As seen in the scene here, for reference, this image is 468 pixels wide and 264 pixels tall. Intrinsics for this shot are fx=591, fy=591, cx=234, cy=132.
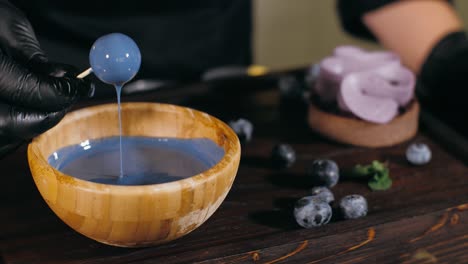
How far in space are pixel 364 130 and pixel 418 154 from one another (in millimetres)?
117

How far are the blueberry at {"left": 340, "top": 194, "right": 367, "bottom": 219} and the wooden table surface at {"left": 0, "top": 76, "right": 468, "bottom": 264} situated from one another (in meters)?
0.01

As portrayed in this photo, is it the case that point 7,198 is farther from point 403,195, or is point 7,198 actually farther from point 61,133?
point 403,195

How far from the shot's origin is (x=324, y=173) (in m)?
0.94

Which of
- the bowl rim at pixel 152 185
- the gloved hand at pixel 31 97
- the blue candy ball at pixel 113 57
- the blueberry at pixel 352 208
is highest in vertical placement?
the blue candy ball at pixel 113 57

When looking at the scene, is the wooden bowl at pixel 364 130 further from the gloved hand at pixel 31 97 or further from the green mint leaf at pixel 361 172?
the gloved hand at pixel 31 97

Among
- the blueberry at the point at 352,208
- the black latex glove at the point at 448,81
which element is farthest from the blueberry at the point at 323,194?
the black latex glove at the point at 448,81

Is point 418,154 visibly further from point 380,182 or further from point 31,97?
point 31,97

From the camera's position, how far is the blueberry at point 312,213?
0.82 metres

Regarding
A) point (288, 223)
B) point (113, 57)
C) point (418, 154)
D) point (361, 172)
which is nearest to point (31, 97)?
point (113, 57)

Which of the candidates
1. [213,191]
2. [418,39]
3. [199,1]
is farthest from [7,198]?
[418,39]

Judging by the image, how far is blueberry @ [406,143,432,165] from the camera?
1038 mm

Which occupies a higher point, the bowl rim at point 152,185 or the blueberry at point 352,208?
the bowl rim at point 152,185

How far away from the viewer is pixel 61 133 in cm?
86

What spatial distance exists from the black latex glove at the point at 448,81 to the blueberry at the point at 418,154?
450 millimetres
